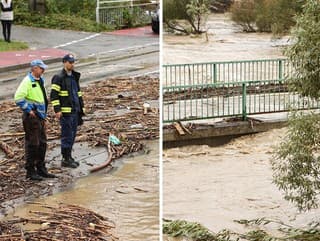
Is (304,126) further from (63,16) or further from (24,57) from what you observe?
(63,16)

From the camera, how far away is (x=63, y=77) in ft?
17.6

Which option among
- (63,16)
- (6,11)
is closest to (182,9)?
(63,16)

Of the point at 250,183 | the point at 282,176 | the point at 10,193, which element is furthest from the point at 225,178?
the point at 10,193

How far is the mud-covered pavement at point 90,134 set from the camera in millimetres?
5336

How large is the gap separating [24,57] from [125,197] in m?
8.05

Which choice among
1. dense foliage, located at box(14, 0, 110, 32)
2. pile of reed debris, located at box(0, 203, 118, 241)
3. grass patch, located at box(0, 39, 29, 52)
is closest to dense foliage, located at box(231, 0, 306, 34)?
dense foliage, located at box(14, 0, 110, 32)

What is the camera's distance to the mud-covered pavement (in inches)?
210

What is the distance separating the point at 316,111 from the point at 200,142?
5.74 metres

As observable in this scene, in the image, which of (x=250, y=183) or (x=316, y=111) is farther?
(x=250, y=183)

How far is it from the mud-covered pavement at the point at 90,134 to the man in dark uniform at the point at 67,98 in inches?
13.4

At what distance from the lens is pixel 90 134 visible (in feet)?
22.9

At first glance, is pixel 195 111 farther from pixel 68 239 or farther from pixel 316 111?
pixel 68 239

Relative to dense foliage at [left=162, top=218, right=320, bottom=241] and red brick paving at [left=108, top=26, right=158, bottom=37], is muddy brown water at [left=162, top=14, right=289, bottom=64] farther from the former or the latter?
dense foliage at [left=162, top=218, right=320, bottom=241]

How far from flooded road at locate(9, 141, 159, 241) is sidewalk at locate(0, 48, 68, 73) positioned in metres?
6.20
